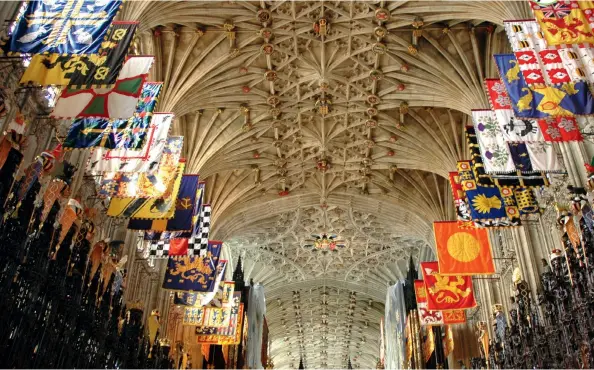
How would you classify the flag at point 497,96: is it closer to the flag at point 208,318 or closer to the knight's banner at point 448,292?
the knight's banner at point 448,292

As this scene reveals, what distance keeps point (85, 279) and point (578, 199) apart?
10289 mm

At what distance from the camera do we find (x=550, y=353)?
465 inches

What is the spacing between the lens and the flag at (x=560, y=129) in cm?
982

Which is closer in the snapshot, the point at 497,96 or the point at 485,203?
the point at 497,96

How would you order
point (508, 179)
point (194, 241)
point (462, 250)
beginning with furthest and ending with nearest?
1. point (194, 241)
2. point (462, 250)
3. point (508, 179)

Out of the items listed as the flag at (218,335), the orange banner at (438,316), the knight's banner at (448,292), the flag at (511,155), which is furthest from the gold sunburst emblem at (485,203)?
the flag at (218,335)

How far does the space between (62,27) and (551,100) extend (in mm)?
8549

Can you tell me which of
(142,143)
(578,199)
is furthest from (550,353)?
(142,143)

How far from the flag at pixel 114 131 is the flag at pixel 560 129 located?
8.11 meters

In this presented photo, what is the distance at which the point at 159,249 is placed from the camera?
50.8 ft

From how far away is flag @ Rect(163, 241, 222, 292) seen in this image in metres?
15.8

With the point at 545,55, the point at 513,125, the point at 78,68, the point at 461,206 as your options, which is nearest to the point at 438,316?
the point at 461,206

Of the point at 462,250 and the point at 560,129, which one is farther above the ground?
the point at 560,129

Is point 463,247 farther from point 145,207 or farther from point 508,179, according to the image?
point 145,207
